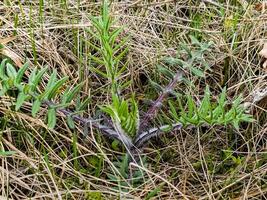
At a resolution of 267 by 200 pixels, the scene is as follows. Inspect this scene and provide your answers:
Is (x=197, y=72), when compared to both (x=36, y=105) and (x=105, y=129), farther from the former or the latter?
(x=36, y=105)

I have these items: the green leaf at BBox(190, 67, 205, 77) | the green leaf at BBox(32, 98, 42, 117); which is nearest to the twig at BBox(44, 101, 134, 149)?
the green leaf at BBox(32, 98, 42, 117)

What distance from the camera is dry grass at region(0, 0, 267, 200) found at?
1.76 meters

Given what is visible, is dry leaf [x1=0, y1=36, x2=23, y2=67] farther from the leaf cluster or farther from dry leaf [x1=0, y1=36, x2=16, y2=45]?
the leaf cluster

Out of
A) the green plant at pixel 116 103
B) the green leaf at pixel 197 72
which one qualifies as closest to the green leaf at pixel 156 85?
the green plant at pixel 116 103

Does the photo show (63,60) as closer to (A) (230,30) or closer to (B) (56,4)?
(B) (56,4)

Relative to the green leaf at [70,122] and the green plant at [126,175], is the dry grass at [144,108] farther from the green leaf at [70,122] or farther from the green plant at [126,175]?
the green leaf at [70,122]

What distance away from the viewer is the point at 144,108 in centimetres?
195

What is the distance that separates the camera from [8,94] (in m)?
1.90

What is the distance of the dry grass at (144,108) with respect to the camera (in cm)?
176

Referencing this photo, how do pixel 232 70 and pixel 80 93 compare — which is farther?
pixel 232 70

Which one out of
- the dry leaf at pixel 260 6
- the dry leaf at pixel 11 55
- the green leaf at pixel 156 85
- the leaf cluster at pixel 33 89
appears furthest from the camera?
the dry leaf at pixel 260 6

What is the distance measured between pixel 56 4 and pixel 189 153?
0.87m

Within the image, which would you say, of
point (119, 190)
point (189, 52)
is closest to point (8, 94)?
point (119, 190)

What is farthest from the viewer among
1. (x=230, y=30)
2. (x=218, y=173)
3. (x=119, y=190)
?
(x=230, y=30)
